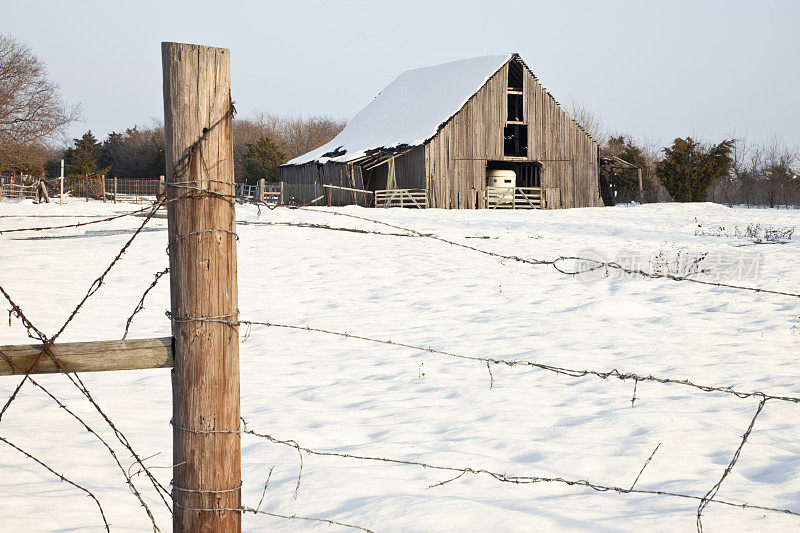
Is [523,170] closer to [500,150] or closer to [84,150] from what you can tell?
[500,150]

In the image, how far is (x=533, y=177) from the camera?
35219mm

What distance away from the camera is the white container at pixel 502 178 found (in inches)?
1282

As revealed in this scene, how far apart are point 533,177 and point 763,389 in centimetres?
2970

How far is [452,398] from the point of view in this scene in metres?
6.16

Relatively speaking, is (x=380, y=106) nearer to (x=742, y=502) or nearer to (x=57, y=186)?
(x=57, y=186)

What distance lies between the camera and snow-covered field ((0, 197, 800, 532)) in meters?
3.96

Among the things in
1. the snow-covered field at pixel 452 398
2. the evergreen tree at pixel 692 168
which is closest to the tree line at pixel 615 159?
the evergreen tree at pixel 692 168

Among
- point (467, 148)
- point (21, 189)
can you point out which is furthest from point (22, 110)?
point (467, 148)

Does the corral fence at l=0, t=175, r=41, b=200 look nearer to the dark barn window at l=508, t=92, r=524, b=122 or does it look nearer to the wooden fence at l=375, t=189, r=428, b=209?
the wooden fence at l=375, t=189, r=428, b=209

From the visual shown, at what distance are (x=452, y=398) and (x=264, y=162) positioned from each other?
51.1 metres

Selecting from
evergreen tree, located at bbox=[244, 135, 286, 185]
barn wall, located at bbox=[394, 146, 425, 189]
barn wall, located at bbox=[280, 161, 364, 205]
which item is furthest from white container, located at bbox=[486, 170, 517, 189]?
evergreen tree, located at bbox=[244, 135, 286, 185]

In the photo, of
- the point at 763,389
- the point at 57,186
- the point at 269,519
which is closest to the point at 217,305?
the point at 269,519

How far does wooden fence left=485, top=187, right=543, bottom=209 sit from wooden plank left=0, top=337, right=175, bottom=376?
29390mm

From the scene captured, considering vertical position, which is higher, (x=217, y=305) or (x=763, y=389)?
(x=217, y=305)
